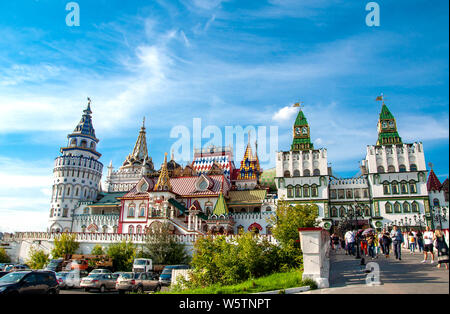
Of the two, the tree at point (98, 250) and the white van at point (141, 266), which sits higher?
the tree at point (98, 250)

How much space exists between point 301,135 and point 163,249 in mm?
29905

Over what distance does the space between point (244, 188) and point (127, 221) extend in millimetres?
20067

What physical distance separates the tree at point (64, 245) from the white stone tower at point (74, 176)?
19925 millimetres

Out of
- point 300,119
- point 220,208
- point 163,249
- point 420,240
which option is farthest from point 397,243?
point 300,119

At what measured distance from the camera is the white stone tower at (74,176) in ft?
189

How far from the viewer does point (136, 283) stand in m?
21.8

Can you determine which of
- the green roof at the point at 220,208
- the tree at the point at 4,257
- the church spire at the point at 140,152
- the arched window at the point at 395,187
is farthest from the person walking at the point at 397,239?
the church spire at the point at 140,152

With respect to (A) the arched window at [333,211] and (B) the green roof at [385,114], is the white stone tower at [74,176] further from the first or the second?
(B) the green roof at [385,114]

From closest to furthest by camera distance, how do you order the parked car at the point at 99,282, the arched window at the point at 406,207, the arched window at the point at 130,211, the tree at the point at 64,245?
the parked car at the point at 99,282
the tree at the point at 64,245
the arched window at the point at 406,207
the arched window at the point at 130,211

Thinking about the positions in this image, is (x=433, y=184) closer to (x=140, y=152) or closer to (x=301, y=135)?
(x=301, y=135)

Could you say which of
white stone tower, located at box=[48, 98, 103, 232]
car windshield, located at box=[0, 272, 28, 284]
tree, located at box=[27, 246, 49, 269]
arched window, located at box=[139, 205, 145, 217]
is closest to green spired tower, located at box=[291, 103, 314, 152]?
arched window, located at box=[139, 205, 145, 217]

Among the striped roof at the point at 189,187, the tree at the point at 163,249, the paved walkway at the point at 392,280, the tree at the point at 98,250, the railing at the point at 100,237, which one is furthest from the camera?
the striped roof at the point at 189,187

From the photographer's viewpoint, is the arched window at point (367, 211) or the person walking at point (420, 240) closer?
the person walking at point (420, 240)
